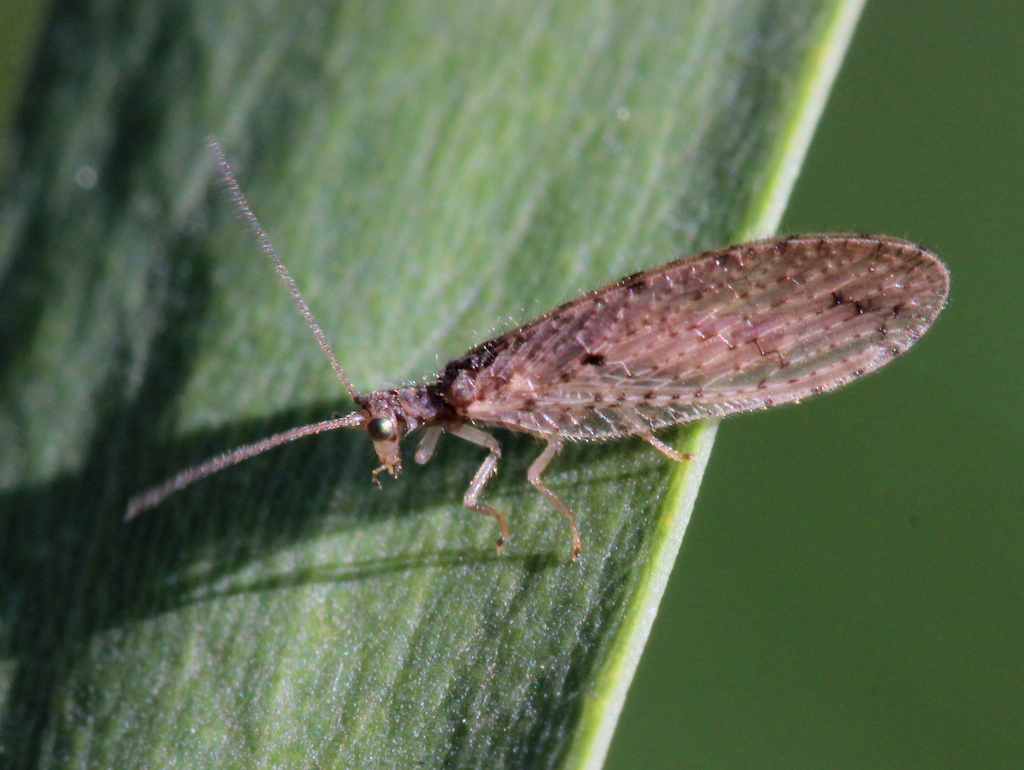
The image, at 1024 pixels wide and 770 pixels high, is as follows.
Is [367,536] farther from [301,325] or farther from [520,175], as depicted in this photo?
[520,175]

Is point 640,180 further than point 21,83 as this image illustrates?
No

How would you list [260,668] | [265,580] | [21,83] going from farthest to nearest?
[21,83] → [265,580] → [260,668]

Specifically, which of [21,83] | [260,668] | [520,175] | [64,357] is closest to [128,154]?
[21,83]

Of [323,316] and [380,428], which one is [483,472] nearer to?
[380,428]

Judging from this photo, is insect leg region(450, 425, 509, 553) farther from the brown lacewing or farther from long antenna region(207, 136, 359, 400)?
long antenna region(207, 136, 359, 400)

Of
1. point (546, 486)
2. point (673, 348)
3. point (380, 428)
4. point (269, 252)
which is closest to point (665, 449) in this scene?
point (546, 486)
